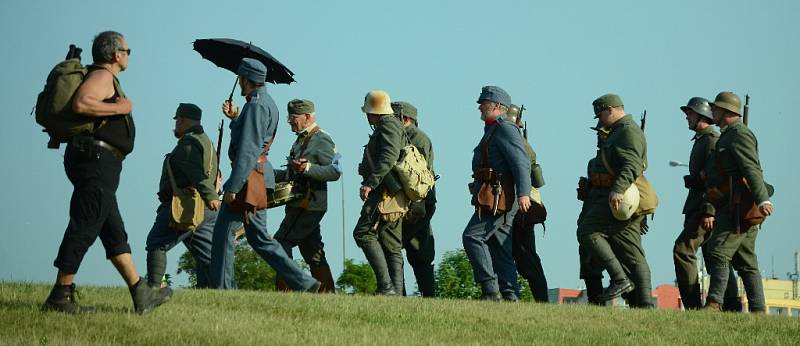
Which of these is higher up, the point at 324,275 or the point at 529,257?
the point at 529,257

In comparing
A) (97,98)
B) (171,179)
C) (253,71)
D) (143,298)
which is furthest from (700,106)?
(97,98)

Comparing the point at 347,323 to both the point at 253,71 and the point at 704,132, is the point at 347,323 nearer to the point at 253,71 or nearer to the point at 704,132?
the point at 253,71

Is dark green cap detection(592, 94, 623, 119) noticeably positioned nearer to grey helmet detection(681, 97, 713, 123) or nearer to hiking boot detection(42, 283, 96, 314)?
grey helmet detection(681, 97, 713, 123)

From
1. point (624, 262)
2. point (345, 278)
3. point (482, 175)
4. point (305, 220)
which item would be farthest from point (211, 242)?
point (345, 278)

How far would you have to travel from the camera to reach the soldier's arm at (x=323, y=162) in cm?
1394

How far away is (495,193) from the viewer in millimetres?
13156

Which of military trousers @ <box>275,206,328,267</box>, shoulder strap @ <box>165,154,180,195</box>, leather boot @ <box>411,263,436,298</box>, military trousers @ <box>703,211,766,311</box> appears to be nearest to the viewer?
military trousers @ <box>703,211,766,311</box>

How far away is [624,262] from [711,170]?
48.9 inches

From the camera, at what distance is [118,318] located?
9.24 metres

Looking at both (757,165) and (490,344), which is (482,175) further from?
(490,344)

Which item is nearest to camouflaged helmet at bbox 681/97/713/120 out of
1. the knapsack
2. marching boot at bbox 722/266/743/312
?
marching boot at bbox 722/266/743/312

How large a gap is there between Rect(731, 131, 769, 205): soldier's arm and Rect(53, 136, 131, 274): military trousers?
243 inches

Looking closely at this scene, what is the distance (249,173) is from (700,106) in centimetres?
496

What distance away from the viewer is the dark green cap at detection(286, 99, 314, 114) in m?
14.2
